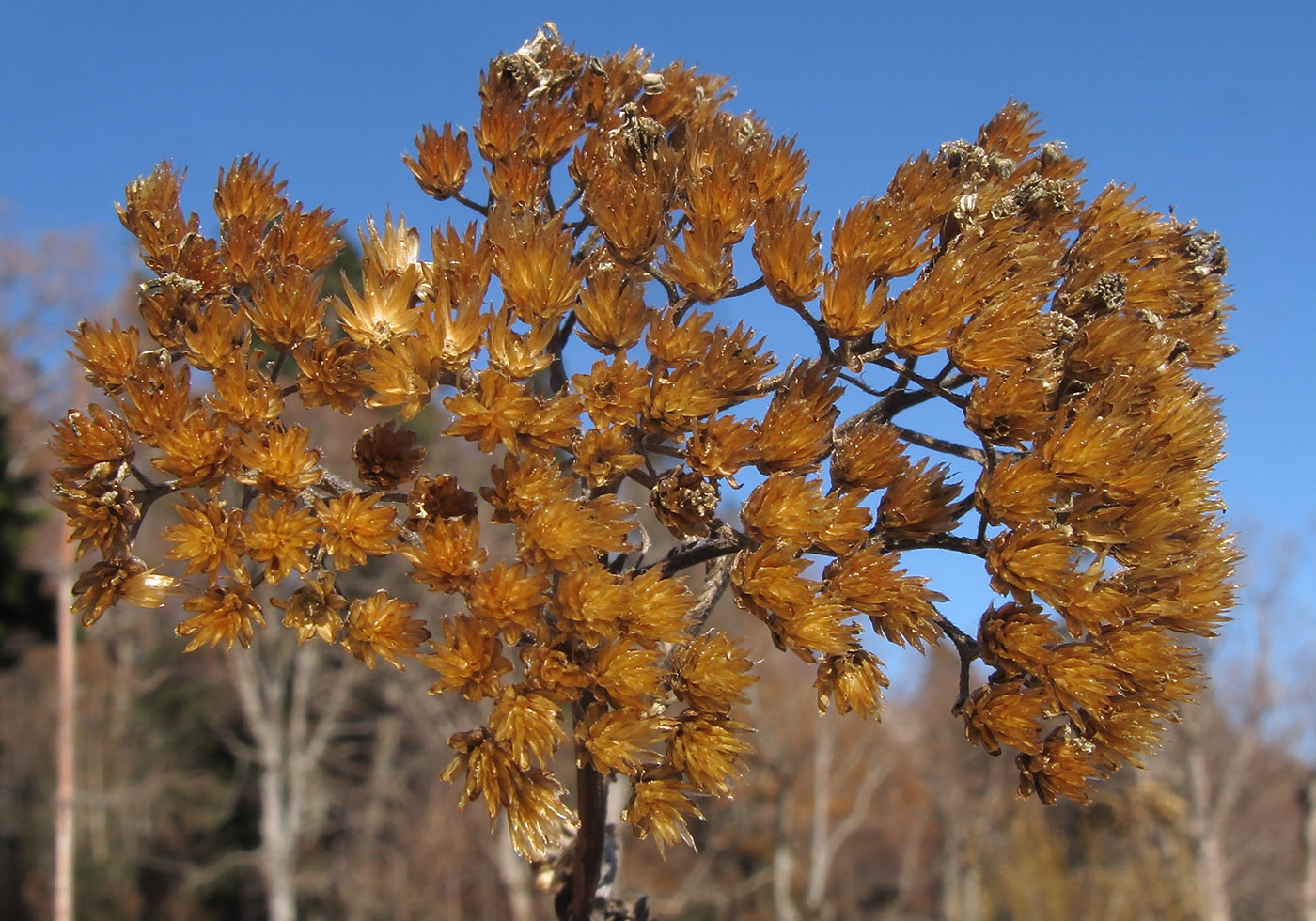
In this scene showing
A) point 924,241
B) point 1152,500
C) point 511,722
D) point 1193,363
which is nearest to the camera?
point 511,722

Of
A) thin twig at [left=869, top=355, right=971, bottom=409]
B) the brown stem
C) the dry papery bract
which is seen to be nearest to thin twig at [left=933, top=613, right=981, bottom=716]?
the dry papery bract

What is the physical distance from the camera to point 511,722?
169 cm

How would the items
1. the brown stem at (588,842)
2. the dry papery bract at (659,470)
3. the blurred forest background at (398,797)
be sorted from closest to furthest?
1. the dry papery bract at (659,470)
2. the brown stem at (588,842)
3. the blurred forest background at (398,797)

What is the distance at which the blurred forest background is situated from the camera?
2102cm

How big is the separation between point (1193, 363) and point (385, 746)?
28.3m

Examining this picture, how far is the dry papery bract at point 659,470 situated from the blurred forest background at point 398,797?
55.2 ft

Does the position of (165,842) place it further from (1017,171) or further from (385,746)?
(1017,171)

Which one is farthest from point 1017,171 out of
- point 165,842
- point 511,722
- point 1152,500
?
point 165,842

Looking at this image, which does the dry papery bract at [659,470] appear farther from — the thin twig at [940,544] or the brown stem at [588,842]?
the brown stem at [588,842]

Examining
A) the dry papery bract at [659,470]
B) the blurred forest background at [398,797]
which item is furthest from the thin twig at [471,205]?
the blurred forest background at [398,797]

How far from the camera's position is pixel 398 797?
27047 mm

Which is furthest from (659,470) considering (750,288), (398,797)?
(398,797)

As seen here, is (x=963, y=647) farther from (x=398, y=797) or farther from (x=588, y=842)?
(x=398, y=797)

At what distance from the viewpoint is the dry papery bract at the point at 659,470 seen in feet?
5.65
